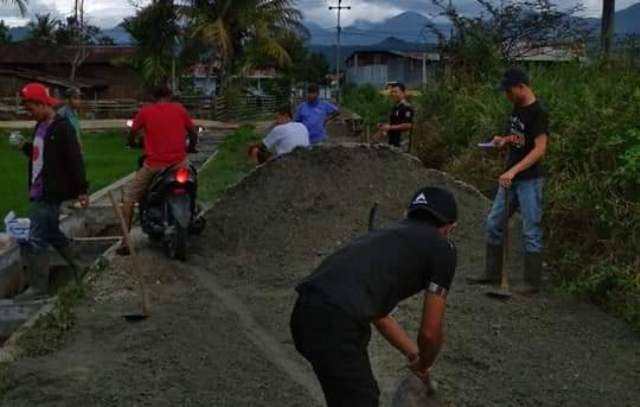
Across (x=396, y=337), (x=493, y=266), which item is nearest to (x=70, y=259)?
(x=493, y=266)

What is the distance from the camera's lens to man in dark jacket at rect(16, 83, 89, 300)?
8.10 metres

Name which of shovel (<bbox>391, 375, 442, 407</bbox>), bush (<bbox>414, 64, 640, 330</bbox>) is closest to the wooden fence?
bush (<bbox>414, 64, 640, 330</bbox>)

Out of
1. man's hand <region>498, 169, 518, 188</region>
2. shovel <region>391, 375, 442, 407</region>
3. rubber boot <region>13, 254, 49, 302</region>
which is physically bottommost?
rubber boot <region>13, 254, 49, 302</region>

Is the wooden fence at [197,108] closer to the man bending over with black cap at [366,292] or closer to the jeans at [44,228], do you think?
the jeans at [44,228]

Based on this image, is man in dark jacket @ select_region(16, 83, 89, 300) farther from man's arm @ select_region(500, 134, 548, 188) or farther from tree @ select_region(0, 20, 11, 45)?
tree @ select_region(0, 20, 11, 45)

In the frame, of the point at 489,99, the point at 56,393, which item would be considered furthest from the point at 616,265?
the point at 489,99

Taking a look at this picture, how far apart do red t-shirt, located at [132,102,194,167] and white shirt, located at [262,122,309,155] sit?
2.71 metres

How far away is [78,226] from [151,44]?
1639 inches

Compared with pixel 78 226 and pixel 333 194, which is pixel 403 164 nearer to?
pixel 333 194

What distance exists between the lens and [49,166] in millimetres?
8141

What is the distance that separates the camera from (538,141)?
780 centimetres

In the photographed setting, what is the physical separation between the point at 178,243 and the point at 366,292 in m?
5.70

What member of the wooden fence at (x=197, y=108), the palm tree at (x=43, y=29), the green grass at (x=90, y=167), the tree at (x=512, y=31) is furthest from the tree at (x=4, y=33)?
the tree at (x=512, y=31)

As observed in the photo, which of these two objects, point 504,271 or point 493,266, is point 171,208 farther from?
point 504,271
